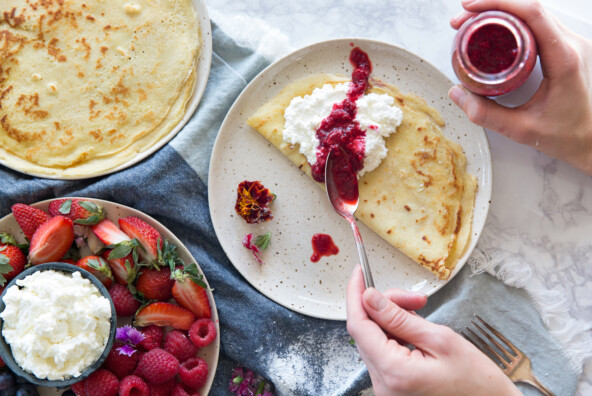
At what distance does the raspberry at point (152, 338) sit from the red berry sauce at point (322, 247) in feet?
2.90

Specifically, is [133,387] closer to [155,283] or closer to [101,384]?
[101,384]

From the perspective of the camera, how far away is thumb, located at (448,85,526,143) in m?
2.37

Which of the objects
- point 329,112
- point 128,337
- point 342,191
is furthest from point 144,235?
point 329,112

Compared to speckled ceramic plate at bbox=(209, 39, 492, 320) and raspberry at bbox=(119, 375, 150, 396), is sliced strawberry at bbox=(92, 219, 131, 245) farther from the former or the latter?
raspberry at bbox=(119, 375, 150, 396)

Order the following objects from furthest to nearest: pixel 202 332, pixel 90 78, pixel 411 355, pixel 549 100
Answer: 1. pixel 90 78
2. pixel 202 332
3. pixel 549 100
4. pixel 411 355

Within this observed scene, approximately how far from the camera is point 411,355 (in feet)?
6.66

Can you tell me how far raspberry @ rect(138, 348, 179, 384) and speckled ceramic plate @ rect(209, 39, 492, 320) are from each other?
57cm

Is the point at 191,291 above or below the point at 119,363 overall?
above

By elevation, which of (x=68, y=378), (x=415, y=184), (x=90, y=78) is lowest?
(x=68, y=378)

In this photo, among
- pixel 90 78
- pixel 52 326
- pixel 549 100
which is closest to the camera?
pixel 52 326

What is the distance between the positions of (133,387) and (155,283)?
1.65 ft

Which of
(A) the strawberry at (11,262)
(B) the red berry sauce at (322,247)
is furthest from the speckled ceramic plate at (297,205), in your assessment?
(A) the strawberry at (11,262)

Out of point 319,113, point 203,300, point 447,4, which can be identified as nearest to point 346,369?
point 203,300

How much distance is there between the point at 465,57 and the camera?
2.11 meters
